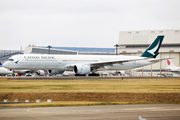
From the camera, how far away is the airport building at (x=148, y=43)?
10969cm

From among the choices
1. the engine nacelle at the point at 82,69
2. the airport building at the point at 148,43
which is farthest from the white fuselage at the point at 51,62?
the airport building at the point at 148,43

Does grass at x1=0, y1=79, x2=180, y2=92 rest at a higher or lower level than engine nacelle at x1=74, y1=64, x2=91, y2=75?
lower

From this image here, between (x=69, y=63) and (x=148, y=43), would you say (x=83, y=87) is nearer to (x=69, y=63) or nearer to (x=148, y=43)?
(x=69, y=63)

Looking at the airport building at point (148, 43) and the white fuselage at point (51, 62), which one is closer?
the white fuselage at point (51, 62)

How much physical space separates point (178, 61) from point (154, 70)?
1069 centimetres

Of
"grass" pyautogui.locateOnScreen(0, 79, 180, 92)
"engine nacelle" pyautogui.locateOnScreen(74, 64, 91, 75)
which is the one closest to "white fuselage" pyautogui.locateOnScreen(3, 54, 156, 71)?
"engine nacelle" pyautogui.locateOnScreen(74, 64, 91, 75)

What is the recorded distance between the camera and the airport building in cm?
10969

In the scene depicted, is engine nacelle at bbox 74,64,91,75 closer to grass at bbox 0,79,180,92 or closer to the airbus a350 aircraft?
the airbus a350 aircraft

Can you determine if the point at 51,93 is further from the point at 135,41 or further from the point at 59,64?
the point at 135,41

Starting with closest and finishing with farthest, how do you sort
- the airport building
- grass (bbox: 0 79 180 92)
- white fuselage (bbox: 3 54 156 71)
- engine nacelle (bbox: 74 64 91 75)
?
1. grass (bbox: 0 79 180 92)
2. white fuselage (bbox: 3 54 156 71)
3. engine nacelle (bbox: 74 64 91 75)
4. the airport building

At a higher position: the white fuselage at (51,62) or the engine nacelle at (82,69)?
the white fuselage at (51,62)

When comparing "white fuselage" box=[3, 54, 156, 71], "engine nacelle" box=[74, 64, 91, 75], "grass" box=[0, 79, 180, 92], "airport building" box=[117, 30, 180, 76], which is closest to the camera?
"grass" box=[0, 79, 180, 92]

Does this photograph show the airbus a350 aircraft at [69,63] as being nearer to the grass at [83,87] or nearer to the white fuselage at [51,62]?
the white fuselage at [51,62]

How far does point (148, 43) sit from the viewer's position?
115875 millimetres
